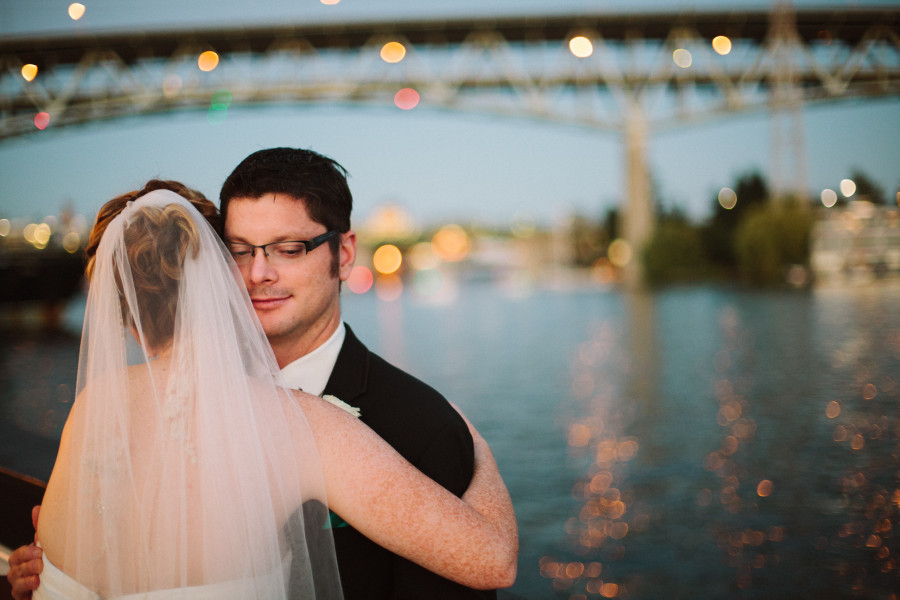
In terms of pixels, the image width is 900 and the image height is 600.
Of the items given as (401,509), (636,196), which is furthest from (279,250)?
(636,196)

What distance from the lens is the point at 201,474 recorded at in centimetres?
151

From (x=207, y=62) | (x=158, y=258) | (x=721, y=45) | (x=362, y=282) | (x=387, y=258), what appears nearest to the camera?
(x=158, y=258)

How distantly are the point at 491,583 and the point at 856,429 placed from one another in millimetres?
12435

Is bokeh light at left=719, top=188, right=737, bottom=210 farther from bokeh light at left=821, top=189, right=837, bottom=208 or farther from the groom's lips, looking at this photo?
the groom's lips

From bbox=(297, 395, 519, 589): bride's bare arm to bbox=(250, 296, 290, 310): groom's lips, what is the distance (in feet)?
1.47

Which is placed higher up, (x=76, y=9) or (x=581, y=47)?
(x=581, y=47)

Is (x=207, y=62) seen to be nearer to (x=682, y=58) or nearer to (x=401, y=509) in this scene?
(x=682, y=58)

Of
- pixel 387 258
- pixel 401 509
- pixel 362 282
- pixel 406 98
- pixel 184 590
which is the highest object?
pixel 406 98

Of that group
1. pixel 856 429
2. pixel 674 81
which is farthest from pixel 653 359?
pixel 674 81

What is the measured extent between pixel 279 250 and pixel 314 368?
312mm

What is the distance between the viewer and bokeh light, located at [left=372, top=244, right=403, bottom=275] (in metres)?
87.9

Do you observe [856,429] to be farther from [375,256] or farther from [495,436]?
[375,256]

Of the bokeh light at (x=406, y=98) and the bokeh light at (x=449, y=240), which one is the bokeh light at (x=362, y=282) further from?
the bokeh light at (x=406, y=98)

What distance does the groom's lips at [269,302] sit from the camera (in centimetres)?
188
